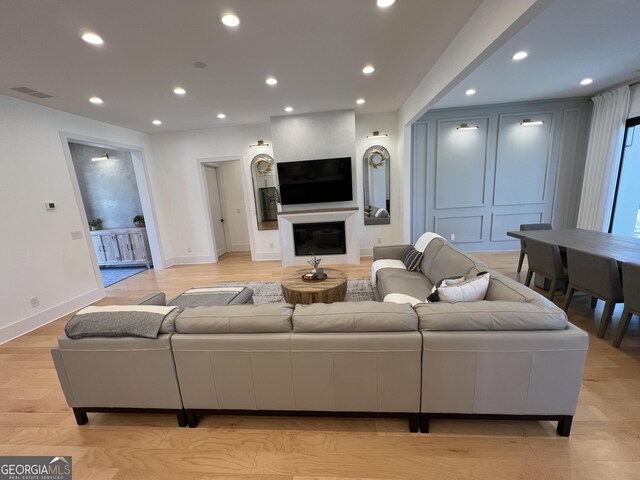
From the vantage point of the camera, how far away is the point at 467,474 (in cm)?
138

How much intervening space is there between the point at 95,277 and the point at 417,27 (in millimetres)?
5552

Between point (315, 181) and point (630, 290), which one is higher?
point (315, 181)

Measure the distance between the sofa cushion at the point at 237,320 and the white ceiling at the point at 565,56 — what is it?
11.2ft

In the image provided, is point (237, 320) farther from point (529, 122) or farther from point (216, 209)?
point (529, 122)

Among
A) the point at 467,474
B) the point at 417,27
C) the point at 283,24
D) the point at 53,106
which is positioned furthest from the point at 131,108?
the point at 467,474

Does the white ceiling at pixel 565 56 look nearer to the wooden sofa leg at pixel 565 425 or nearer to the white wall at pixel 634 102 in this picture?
the white wall at pixel 634 102

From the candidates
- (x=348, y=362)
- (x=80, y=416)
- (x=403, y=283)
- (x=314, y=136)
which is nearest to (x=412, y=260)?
(x=403, y=283)

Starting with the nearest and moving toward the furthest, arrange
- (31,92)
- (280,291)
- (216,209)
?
(31,92) → (280,291) → (216,209)

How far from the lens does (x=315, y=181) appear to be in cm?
515

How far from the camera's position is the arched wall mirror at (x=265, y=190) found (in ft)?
18.6

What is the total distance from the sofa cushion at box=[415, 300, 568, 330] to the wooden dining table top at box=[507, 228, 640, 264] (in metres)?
1.64

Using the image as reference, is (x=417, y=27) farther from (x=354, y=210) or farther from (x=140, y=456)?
(x=140, y=456)

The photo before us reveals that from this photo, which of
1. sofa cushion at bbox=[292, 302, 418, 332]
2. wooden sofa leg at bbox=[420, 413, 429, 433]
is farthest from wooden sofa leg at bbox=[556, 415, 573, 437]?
sofa cushion at bbox=[292, 302, 418, 332]

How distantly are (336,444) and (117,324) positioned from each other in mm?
1540
